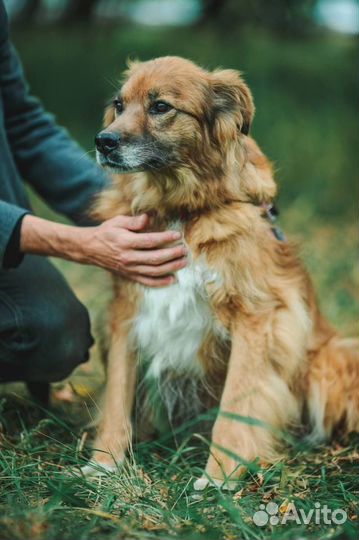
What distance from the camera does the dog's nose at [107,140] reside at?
8.79ft

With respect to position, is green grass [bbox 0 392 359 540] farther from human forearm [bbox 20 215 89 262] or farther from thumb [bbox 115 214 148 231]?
thumb [bbox 115 214 148 231]

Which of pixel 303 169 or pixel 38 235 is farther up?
pixel 38 235

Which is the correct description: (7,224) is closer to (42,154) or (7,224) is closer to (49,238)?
(49,238)

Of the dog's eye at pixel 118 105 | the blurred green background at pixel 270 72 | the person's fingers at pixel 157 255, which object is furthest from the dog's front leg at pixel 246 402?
the blurred green background at pixel 270 72

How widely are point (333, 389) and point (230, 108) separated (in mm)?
1306

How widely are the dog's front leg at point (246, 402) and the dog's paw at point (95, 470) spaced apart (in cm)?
39

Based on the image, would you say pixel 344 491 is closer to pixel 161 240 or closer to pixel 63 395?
pixel 161 240

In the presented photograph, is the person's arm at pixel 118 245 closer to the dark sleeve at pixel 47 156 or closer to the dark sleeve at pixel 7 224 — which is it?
the dark sleeve at pixel 7 224

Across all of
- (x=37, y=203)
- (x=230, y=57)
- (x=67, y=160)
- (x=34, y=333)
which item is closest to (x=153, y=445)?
(x=34, y=333)

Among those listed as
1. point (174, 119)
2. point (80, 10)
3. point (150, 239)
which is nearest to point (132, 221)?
point (150, 239)

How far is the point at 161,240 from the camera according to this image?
110 inches

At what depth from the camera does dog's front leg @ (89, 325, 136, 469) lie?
288 centimetres

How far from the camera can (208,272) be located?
9.06 feet

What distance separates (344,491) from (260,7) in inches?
436
